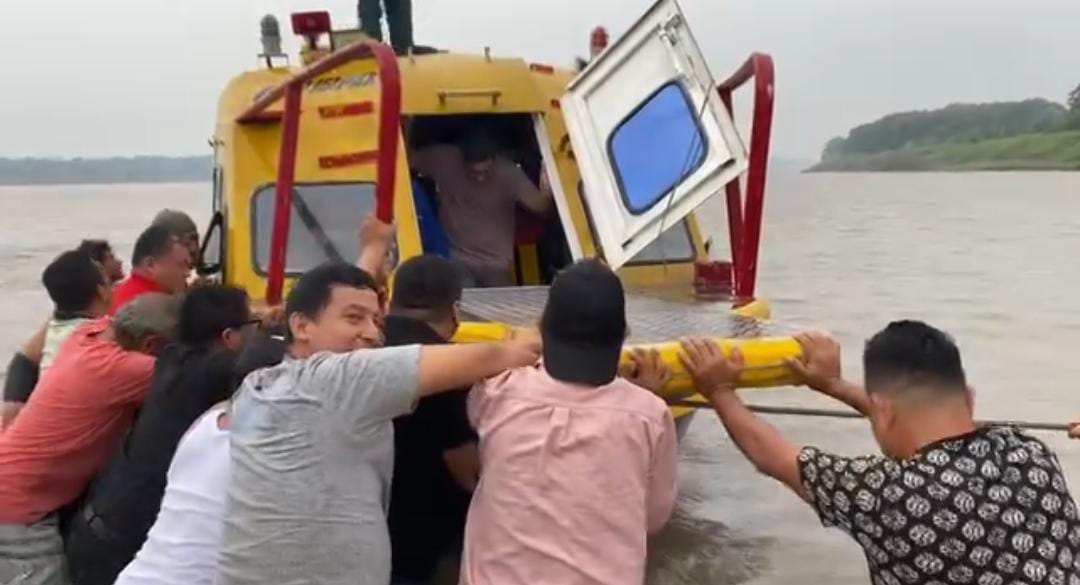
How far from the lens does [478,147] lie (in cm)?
870

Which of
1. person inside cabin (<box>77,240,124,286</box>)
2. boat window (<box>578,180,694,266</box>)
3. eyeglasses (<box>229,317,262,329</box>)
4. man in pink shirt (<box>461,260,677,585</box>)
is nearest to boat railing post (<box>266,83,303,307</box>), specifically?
person inside cabin (<box>77,240,124,286</box>)

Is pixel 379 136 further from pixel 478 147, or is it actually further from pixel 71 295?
pixel 478 147

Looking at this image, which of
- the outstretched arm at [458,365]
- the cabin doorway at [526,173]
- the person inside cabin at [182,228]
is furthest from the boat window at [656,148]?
the outstretched arm at [458,365]

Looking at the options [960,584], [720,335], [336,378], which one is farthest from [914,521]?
[720,335]

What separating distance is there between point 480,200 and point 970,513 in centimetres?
585

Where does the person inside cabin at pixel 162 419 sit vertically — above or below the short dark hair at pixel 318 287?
below

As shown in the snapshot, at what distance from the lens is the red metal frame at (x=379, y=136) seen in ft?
18.5

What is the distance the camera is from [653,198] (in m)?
6.50

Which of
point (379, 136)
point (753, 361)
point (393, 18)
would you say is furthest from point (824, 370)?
point (393, 18)

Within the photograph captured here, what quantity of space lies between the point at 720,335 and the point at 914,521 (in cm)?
219

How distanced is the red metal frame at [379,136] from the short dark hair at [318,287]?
1778 mm

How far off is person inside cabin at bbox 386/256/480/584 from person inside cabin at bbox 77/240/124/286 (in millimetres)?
2425

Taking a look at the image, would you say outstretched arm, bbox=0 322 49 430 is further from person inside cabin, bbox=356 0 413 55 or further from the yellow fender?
person inside cabin, bbox=356 0 413 55

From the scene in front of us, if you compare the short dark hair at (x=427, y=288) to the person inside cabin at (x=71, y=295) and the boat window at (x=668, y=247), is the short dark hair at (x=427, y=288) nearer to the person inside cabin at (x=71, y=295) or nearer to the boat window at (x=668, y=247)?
the person inside cabin at (x=71, y=295)
